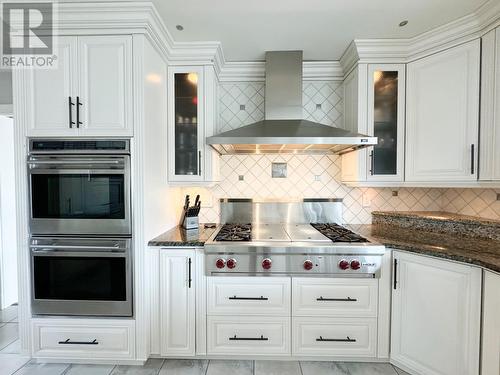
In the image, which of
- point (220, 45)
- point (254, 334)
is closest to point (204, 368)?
point (254, 334)

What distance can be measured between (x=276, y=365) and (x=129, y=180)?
5.68 ft

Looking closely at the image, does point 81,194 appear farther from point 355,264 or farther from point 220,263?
point 355,264

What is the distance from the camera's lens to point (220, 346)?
73.6 inches

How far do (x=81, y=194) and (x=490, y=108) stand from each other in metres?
2.92

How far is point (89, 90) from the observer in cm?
175

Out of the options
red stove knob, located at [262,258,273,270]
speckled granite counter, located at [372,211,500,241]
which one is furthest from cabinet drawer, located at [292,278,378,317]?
speckled granite counter, located at [372,211,500,241]

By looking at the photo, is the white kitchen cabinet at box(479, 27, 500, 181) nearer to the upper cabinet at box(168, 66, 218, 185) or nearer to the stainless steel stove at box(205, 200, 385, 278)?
the stainless steel stove at box(205, 200, 385, 278)

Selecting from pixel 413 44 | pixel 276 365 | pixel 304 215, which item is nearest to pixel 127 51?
pixel 304 215

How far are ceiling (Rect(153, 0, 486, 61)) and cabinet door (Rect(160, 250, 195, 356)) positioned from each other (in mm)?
1747

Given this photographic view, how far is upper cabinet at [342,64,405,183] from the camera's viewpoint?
2.12m

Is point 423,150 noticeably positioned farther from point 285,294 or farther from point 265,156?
point 285,294

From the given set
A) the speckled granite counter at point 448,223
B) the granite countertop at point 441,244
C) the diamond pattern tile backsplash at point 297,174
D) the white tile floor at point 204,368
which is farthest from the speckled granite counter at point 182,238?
the speckled granite counter at point 448,223

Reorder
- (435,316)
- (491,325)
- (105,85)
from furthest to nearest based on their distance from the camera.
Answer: (105,85) < (435,316) < (491,325)

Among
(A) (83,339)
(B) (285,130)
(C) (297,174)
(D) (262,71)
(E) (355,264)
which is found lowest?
(A) (83,339)
